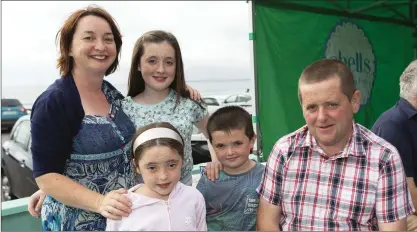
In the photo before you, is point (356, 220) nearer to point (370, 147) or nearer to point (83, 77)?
point (370, 147)

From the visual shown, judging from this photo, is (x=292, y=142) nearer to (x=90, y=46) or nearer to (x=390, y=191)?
(x=390, y=191)

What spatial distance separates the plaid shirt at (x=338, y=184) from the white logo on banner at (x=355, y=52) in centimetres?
488

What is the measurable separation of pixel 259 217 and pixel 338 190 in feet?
1.23

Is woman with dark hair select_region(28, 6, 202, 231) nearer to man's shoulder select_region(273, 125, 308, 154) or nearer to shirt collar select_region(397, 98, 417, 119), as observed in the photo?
man's shoulder select_region(273, 125, 308, 154)

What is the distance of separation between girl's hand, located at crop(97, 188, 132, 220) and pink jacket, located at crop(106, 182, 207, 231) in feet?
0.11

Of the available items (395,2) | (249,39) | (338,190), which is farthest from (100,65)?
(395,2)

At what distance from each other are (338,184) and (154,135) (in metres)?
0.78

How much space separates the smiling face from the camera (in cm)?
193

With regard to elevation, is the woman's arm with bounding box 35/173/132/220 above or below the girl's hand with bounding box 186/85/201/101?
below

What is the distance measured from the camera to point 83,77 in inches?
78.6

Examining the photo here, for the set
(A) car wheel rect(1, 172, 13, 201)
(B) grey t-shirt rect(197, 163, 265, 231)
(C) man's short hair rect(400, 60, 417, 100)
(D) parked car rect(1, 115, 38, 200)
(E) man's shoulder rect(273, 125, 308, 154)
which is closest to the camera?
(E) man's shoulder rect(273, 125, 308, 154)

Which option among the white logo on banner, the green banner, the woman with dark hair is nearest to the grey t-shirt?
the woman with dark hair

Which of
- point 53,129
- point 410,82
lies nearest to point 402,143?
point 410,82

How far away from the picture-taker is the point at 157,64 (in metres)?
2.34
